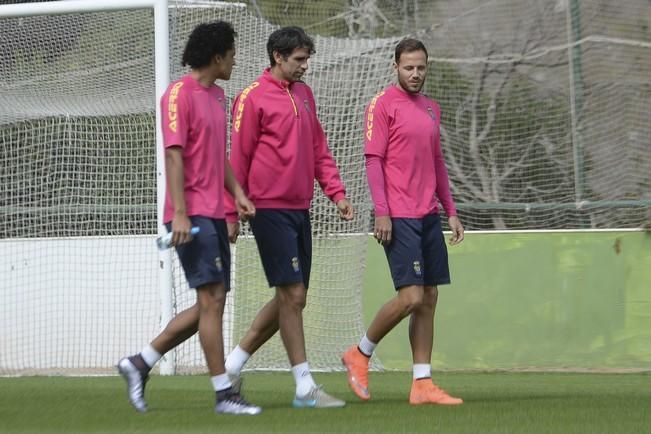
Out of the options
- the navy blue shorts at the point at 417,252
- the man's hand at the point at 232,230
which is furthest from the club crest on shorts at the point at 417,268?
the man's hand at the point at 232,230

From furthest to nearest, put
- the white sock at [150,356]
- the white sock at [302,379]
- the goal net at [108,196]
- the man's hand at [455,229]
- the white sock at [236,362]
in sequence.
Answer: the goal net at [108,196] < the man's hand at [455,229] < the white sock at [236,362] < the white sock at [302,379] < the white sock at [150,356]

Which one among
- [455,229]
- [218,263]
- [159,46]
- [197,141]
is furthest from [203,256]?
[159,46]

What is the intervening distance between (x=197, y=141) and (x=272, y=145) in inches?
24.1

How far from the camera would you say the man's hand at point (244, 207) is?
6.92m

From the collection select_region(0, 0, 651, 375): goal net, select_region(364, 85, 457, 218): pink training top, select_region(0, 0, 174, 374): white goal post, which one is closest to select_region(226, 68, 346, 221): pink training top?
select_region(364, 85, 457, 218): pink training top

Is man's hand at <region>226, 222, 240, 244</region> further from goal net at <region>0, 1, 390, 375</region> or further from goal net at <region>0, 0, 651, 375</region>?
goal net at <region>0, 1, 390, 375</region>

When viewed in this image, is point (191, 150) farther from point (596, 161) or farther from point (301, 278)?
point (596, 161)

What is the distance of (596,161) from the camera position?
12070mm

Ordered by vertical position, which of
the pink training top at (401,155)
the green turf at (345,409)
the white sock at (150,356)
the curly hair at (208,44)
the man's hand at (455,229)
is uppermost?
the curly hair at (208,44)

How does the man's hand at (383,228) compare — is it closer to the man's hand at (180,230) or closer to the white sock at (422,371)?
the white sock at (422,371)

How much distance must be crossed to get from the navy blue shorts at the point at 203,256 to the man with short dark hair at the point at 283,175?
531 millimetres

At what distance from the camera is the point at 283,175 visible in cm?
733

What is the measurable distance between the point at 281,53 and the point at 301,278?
Answer: 1226 millimetres

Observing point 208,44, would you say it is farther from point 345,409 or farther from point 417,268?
point 345,409
